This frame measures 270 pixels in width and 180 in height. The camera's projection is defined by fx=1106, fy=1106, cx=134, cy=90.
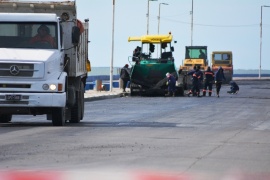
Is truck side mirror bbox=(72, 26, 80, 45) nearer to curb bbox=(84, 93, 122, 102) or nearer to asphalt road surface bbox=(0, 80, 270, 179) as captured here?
asphalt road surface bbox=(0, 80, 270, 179)

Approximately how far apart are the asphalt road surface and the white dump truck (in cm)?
61

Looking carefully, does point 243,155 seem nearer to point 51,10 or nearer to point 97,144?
point 97,144

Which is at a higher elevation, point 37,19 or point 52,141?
point 37,19

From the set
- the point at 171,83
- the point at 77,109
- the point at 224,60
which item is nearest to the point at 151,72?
the point at 171,83

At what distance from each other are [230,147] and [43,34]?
806cm

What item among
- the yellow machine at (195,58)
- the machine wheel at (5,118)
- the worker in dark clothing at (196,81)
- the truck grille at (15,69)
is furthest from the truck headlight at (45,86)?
the yellow machine at (195,58)

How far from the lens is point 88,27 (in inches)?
1266

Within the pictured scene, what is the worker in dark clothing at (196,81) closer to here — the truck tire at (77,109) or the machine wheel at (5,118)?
the truck tire at (77,109)

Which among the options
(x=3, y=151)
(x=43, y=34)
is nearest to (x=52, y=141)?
(x=3, y=151)

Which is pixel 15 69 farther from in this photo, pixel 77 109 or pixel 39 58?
pixel 77 109

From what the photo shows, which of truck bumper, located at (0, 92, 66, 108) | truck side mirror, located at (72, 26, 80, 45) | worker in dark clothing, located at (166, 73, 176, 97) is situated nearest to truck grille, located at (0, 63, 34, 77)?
truck bumper, located at (0, 92, 66, 108)

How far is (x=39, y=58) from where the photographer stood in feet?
85.9

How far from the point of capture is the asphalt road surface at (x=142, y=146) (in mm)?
15836

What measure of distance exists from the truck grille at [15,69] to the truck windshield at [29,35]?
0.78 metres
